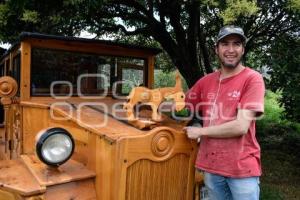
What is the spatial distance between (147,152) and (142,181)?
0.23 m

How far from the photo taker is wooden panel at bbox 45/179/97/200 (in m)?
2.84

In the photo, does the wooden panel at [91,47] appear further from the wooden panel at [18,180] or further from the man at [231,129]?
the man at [231,129]

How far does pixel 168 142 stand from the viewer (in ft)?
9.96

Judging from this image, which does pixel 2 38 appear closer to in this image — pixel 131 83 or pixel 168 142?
pixel 131 83

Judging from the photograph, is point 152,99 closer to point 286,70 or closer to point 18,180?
point 18,180

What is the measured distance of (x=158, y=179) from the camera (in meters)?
3.01

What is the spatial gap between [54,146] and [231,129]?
1324 mm

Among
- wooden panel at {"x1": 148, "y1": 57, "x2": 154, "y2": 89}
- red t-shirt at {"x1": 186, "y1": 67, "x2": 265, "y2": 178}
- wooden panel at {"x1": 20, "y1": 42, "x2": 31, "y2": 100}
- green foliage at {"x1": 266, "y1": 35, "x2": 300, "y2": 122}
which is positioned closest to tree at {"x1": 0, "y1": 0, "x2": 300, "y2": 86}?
green foliage at {"x1": 266, "y1": 35, "x2": 300, "y2": 122}

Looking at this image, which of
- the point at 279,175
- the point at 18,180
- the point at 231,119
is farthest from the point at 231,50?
the point at 279,175

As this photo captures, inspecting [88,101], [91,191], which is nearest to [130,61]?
[88,101]

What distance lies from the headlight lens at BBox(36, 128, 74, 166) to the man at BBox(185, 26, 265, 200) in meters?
0.94

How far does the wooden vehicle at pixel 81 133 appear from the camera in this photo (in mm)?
2859

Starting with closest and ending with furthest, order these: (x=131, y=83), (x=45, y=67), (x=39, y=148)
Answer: (x=39, y=148) < (x=45, y=67) < (x=131, y=83)

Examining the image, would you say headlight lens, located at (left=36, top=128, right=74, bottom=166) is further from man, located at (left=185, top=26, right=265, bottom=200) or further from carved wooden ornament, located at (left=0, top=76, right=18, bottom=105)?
carved wooden ornament, located at (left=0, top=76, right=18, bottom=105)
